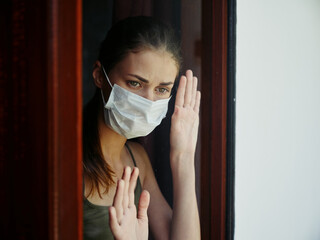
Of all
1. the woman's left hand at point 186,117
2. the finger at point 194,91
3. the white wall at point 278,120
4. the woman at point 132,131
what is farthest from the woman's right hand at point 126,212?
the white wall at point 278,120

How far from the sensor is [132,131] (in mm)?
882

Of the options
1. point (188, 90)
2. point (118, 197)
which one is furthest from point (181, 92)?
point (118, 197)

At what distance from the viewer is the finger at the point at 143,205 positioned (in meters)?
0.88

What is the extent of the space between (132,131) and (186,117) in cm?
22

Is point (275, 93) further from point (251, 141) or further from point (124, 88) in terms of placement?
point (124, 88)

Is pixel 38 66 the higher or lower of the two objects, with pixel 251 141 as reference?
higher

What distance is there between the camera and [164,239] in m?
0.97

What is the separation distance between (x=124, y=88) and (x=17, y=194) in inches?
14.5

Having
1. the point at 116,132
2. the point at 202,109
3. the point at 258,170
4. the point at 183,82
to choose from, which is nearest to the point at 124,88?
the point at 116,132

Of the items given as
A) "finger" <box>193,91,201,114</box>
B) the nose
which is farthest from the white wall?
the nose

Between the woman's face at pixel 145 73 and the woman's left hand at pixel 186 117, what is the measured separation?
0.08 m

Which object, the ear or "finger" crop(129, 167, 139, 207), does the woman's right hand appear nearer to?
"finger" crop(129, 167, 139, 207)

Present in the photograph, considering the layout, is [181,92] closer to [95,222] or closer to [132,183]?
[132,183]

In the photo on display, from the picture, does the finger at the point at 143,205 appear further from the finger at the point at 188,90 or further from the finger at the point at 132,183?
the finger at the point at 188,90
